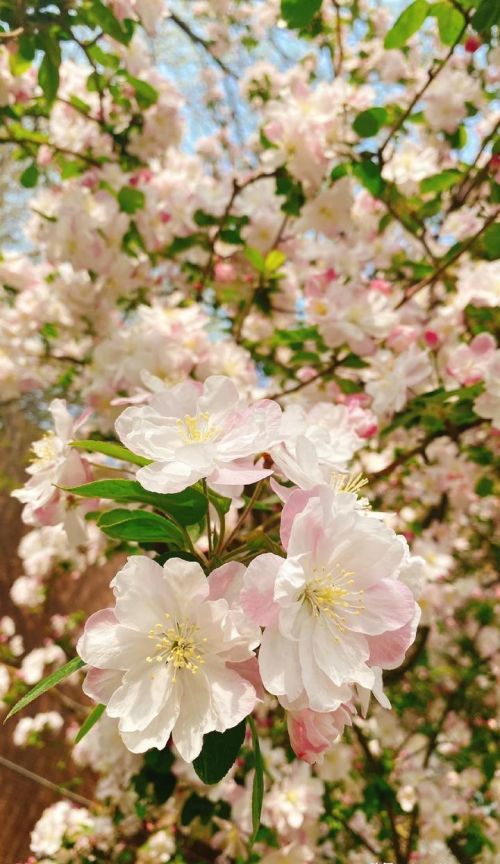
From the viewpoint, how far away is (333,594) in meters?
0.55

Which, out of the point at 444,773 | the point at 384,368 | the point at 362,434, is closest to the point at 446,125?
the point at 384,368

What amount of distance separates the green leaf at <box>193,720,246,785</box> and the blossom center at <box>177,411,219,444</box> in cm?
28

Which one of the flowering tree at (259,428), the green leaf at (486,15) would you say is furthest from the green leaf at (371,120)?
the green leaf at (486,15)

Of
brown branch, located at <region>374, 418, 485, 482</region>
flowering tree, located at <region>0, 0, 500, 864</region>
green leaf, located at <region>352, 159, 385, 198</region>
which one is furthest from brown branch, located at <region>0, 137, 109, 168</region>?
brown branch, located at <region>374, 418, 485, 482</region>

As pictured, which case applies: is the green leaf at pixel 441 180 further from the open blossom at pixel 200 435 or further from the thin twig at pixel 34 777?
the thin twig at pixel 34 777

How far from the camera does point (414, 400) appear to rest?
1189 mm

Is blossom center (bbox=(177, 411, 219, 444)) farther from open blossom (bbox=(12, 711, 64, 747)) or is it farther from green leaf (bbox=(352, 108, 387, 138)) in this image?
open blossom (bbox=(12, 711, 64, 747))

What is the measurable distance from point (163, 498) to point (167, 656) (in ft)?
0.49

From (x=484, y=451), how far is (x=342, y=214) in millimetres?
713

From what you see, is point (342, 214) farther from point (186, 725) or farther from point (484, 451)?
point (186, 725)

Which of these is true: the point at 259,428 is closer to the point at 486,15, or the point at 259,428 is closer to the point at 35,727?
the point at 486,15

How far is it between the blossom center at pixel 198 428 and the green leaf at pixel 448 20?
34.1 inches

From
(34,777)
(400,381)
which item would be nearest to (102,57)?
(400,381)

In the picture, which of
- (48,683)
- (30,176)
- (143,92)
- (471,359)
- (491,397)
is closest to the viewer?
(48,683)
